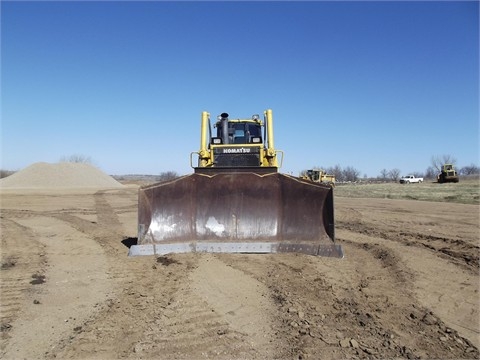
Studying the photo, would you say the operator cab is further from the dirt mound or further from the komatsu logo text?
the dirt mound

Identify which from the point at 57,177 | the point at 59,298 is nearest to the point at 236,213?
the point at 59,298

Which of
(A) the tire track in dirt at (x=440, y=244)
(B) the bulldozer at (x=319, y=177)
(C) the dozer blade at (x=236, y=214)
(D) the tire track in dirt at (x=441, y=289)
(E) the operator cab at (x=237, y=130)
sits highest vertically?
(E) the operator cab at (x=237, y=130)

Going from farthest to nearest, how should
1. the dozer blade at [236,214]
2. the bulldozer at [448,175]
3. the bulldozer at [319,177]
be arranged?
1. the bulldozer at [448,175]
2. the bulldozer at [319,177]
3. the dozer blade at [236,214]

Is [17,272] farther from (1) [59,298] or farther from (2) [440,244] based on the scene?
(2) [440,244]

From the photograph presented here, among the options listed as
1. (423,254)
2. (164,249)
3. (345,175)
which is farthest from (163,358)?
A: (345,175)

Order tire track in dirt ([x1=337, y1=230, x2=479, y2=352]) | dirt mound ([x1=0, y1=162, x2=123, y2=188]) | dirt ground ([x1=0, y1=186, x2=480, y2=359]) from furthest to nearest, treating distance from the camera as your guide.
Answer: dirt mound ([x1=0, y1=162, x2=123, y2=188]) → tire track in dirt ([x1=337, y1=230, x2=479, y2=352]) → dirt ground ([x1=0, y1=186, x2=480, y2=359])

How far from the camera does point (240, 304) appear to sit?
417cm

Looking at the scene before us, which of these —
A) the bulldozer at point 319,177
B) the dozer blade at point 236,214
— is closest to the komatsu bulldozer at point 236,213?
the dozer blade at point 236,214

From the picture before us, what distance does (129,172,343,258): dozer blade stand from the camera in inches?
259

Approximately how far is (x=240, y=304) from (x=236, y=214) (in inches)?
116

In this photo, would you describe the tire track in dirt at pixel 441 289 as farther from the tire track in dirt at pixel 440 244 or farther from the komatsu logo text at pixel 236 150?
the komatsu logo text at pixel 236 150

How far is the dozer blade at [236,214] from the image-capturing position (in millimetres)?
6582

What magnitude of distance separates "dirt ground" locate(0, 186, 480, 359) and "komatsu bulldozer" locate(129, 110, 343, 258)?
0.36 meters

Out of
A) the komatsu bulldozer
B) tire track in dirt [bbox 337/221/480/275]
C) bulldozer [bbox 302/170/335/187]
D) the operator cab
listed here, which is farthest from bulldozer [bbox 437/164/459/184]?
the komatsu bulldozer
